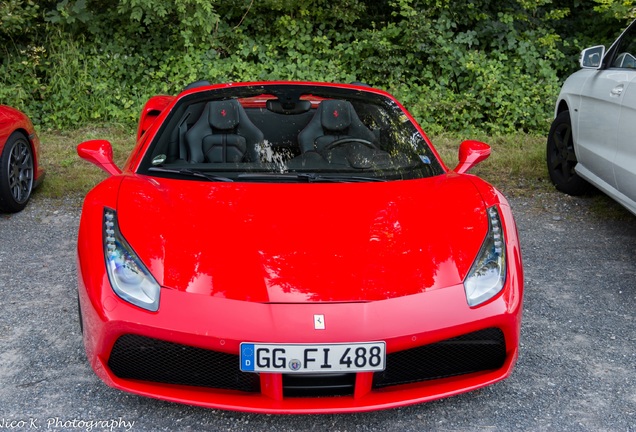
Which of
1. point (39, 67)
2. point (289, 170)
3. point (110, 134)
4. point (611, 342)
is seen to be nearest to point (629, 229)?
point (611, 342)

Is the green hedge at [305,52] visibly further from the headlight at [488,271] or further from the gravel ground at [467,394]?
the headlight at [488,271]

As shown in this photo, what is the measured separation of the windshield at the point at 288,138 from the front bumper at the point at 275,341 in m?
1.03

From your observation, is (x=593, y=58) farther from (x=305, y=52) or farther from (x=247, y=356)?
(x=305, y=52)

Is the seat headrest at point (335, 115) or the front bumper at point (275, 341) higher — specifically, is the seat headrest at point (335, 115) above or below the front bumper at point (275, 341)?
above

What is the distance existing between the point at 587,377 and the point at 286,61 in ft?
22.8

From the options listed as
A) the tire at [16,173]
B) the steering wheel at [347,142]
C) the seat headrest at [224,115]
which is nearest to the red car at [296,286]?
the steering wheel at [347,142]

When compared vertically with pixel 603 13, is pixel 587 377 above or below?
below

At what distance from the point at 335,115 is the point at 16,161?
111 inches

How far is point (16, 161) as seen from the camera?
17.7 feet

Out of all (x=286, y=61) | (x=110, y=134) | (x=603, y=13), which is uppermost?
(x=603, y=13)

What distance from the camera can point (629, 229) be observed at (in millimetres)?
5305

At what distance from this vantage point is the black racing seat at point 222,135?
373cm

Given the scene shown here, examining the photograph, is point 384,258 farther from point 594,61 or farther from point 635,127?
point 594,61

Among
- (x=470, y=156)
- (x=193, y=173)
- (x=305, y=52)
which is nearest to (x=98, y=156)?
(x=193, y=173)
